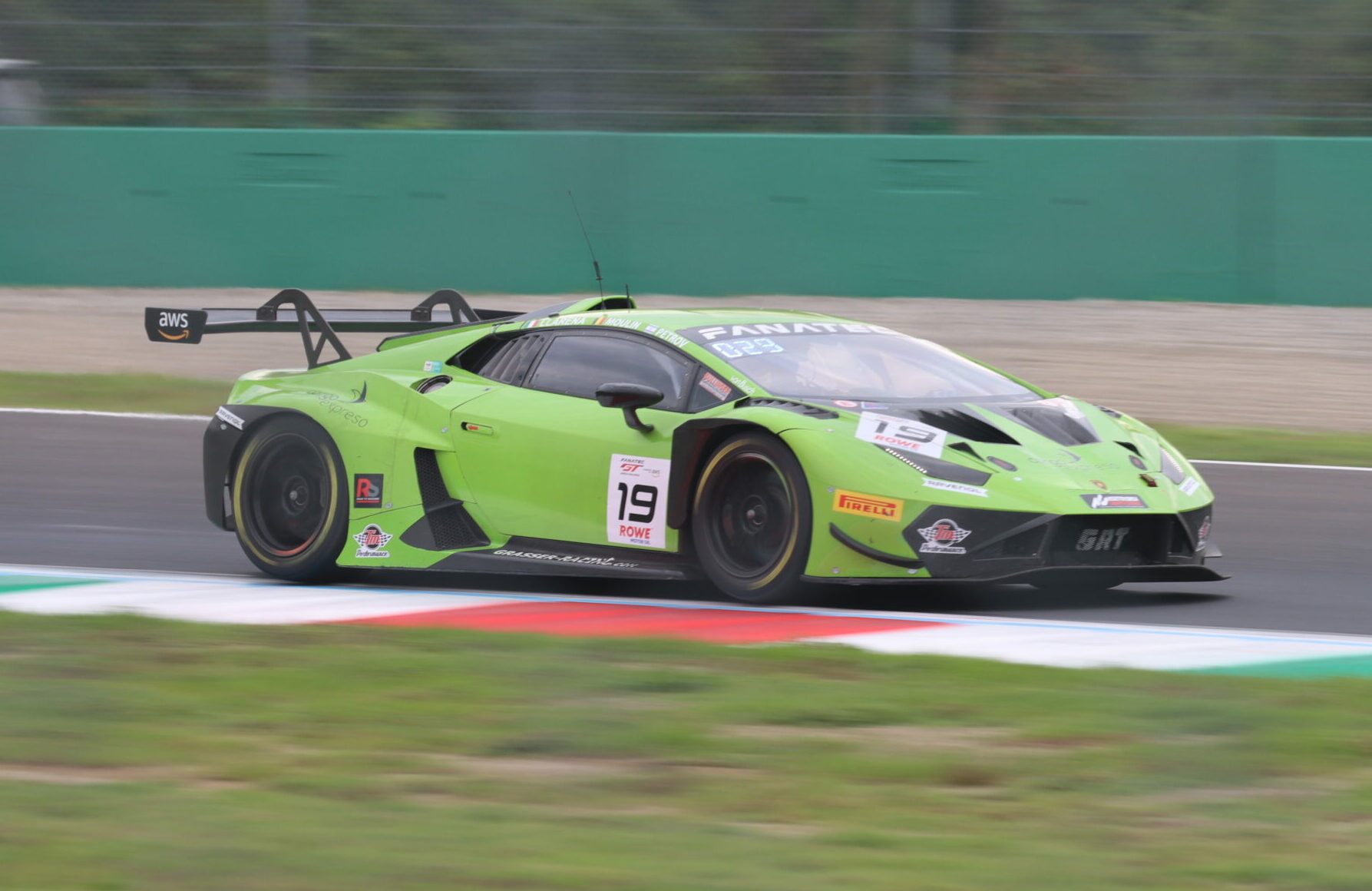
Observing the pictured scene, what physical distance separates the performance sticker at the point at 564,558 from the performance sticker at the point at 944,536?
1.28m

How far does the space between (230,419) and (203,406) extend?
5.41 meters

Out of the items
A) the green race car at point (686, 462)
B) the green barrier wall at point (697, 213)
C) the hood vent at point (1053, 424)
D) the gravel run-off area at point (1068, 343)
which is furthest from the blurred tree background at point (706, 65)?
the hood vent at point (1053, 424)

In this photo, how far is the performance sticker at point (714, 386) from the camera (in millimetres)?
7312

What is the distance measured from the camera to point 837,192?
54.2 feet

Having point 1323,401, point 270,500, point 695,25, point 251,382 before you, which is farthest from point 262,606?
point 695,25

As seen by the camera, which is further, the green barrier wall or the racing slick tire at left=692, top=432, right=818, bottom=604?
the green barrier wall

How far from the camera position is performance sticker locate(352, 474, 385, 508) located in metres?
8.09

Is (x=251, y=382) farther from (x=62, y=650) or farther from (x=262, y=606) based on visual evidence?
(x=62, y=650)

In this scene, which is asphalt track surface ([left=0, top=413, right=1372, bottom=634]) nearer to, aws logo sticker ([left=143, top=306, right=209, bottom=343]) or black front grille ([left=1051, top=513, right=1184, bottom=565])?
black front grille ([left=1051, top=513, right=1184, bottom=565])

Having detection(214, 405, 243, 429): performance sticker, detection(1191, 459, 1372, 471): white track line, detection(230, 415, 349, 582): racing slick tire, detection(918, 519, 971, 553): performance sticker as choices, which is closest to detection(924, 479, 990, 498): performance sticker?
detection(918, 519, 971, 553): performance sticker

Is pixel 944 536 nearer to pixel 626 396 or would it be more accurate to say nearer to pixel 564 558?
pixel 626 396

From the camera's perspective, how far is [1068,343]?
1566 cm

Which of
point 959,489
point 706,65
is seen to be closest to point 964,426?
point 959,489

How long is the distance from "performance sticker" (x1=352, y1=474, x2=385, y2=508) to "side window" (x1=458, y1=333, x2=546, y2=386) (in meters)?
0.66
